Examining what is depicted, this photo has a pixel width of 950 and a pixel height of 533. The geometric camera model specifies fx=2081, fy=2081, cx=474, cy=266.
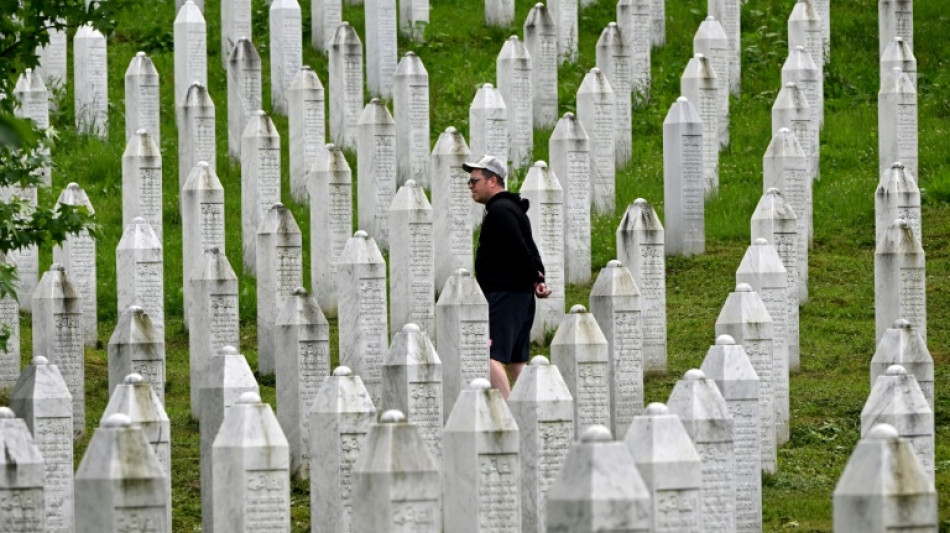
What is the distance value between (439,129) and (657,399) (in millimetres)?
6954

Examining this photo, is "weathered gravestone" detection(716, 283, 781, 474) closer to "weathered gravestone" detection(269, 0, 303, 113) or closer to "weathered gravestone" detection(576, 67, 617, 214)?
"weathered gravestone" detection(576, 67, 617, 214)

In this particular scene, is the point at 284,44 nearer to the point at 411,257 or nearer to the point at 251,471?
the point at 411,257

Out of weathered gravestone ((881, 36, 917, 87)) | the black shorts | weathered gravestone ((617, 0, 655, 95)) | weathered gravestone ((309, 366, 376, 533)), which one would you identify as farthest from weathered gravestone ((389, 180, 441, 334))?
weathered gravestone ((617, 0, 655, 95))

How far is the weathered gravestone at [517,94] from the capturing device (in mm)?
17688

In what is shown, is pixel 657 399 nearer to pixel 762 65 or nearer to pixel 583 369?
pixel 583 369

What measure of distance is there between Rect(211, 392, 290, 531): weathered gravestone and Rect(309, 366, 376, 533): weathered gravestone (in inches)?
26.7

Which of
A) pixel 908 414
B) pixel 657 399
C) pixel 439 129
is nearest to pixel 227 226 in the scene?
pixel 439 129

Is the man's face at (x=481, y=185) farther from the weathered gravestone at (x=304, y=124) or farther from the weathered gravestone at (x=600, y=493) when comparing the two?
the weathered gravestone at (x=600, y=493)

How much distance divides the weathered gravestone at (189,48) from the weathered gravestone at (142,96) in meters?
0.87

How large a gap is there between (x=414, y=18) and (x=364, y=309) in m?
9.91

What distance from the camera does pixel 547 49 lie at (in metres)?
19.3

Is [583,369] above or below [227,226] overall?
below

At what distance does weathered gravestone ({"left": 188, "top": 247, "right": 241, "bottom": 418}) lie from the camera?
1267 centimetres

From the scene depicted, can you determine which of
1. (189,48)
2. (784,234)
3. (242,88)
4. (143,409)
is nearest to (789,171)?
(784,234)
